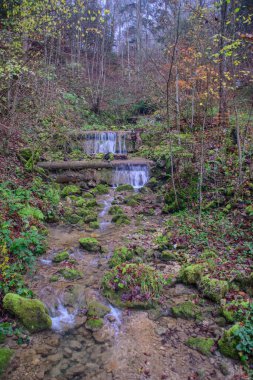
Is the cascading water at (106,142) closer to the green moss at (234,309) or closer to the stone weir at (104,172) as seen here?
the stone weir at (104,172)

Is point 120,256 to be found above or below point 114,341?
above

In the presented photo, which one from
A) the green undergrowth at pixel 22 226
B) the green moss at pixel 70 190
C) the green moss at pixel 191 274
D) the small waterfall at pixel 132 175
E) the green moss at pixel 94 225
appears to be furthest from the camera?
the small waterfall at pixel 132 175

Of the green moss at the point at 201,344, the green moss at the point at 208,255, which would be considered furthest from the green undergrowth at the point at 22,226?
the green moss at the point at 208,255

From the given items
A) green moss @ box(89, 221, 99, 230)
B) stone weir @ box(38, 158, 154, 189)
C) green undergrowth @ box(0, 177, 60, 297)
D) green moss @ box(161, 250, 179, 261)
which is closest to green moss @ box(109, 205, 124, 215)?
green moss @ box(89, 221, 99, 230)

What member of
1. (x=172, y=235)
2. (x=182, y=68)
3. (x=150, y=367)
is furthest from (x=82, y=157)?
(x=150, y=367)

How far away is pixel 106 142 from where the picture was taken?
53.2ft

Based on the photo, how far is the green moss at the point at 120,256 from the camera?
6022 mm

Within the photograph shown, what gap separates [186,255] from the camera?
6.34 metres

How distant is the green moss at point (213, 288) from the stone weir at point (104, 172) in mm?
7668

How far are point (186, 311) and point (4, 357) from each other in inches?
106

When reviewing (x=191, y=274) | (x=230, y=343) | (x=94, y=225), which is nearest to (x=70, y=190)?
(x=94, y=225)

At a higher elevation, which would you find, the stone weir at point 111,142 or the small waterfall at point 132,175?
the stone weir at point 111,142

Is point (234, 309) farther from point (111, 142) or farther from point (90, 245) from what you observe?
point (111, 142)

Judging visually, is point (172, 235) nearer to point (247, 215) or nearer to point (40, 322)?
point (247, 215)
